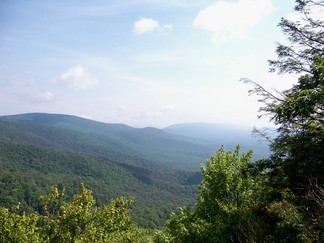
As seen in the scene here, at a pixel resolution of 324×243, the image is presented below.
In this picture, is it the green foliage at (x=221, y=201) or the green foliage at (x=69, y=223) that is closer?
the green foliage at (x=69, y=223)

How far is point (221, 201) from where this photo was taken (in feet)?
58.2

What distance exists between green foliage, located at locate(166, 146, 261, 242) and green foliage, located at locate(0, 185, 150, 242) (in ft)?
14.0

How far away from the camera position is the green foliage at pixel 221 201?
50.3 feet

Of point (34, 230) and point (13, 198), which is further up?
point (34, 230)

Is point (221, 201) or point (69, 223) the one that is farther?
point (221, 201)

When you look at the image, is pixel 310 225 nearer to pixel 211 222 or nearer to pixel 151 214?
pixel 211 222

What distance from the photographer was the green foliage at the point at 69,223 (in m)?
12.2

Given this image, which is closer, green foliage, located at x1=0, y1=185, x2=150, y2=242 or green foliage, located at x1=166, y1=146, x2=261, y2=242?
green foliage, located at x1=0, y1=185, x2=150, y2=242

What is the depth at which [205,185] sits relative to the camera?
66.8 ft

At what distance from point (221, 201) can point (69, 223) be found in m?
8.70

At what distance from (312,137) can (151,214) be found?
503ft

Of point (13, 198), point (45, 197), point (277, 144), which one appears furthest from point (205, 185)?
point (13, 198)

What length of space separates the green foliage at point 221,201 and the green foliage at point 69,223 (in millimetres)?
4273

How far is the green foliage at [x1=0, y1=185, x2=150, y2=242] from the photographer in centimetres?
1221
